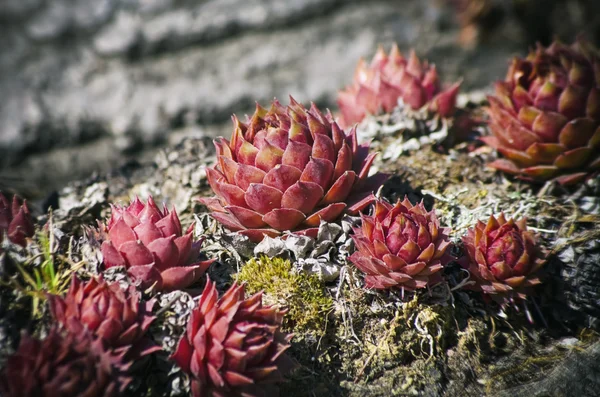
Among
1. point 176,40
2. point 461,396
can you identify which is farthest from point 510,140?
point 176,40

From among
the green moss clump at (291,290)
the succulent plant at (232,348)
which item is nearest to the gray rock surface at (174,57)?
the green moss clump at (291,290)

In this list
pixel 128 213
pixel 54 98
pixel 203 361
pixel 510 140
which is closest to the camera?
pixel 203 361

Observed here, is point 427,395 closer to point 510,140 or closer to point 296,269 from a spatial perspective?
point 296,269

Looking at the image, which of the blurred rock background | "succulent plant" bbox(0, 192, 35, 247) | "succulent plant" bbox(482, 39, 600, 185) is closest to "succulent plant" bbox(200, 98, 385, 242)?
"succulent plant" bbox(0, 192, 35, 247)

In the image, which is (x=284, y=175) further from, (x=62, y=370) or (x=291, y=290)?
(x=62, y=370)

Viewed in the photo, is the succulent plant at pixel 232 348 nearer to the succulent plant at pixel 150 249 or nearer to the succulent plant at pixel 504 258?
the succulent plant at pixel 150 249

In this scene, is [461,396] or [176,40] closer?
[461,396]
